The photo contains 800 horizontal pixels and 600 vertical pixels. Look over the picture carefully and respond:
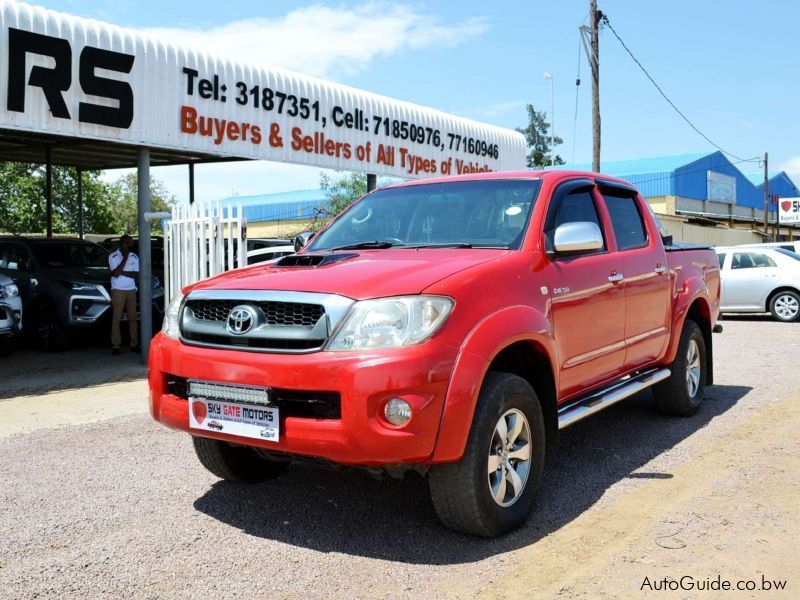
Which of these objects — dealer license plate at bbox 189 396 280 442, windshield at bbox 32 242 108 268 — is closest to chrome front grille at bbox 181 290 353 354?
dealer license plate at bbox 189 396 280 442

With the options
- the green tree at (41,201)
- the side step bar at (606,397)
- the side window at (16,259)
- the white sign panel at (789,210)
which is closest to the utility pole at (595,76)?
the side window at (16,259)

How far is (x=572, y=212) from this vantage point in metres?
5.13

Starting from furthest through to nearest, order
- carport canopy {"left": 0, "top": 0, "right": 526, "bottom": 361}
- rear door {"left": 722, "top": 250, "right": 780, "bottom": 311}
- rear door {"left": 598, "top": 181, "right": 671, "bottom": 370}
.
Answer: rear door {"left": 722, "top": 250, "right": 780, "bottom": 311} < carport canopy {"left": 0, "top": 0, "right": 526, "bottom": 361} < rear door {"left": 598, "top": 181, "right": 671, "bottom": 370}

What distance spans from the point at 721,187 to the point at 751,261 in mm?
38524

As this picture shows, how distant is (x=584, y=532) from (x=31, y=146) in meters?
15.1

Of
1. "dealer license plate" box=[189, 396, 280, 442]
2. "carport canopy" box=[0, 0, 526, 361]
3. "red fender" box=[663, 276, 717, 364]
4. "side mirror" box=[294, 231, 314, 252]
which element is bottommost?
"dealer license plate" box=[189, 396, 280, 442]

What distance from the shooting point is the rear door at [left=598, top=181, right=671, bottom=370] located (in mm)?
5484

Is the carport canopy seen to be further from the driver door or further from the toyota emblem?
the driver door

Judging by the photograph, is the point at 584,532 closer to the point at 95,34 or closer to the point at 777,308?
the point at 95,34

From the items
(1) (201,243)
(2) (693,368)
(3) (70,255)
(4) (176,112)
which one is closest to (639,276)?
(2) (693,368)

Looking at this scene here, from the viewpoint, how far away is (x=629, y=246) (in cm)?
→ 573

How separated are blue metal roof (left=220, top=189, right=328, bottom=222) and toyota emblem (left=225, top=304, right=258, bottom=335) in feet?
151

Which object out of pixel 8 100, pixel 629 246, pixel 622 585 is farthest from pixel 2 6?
pixel 622 585

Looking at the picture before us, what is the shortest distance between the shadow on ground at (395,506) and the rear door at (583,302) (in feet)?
1.95
